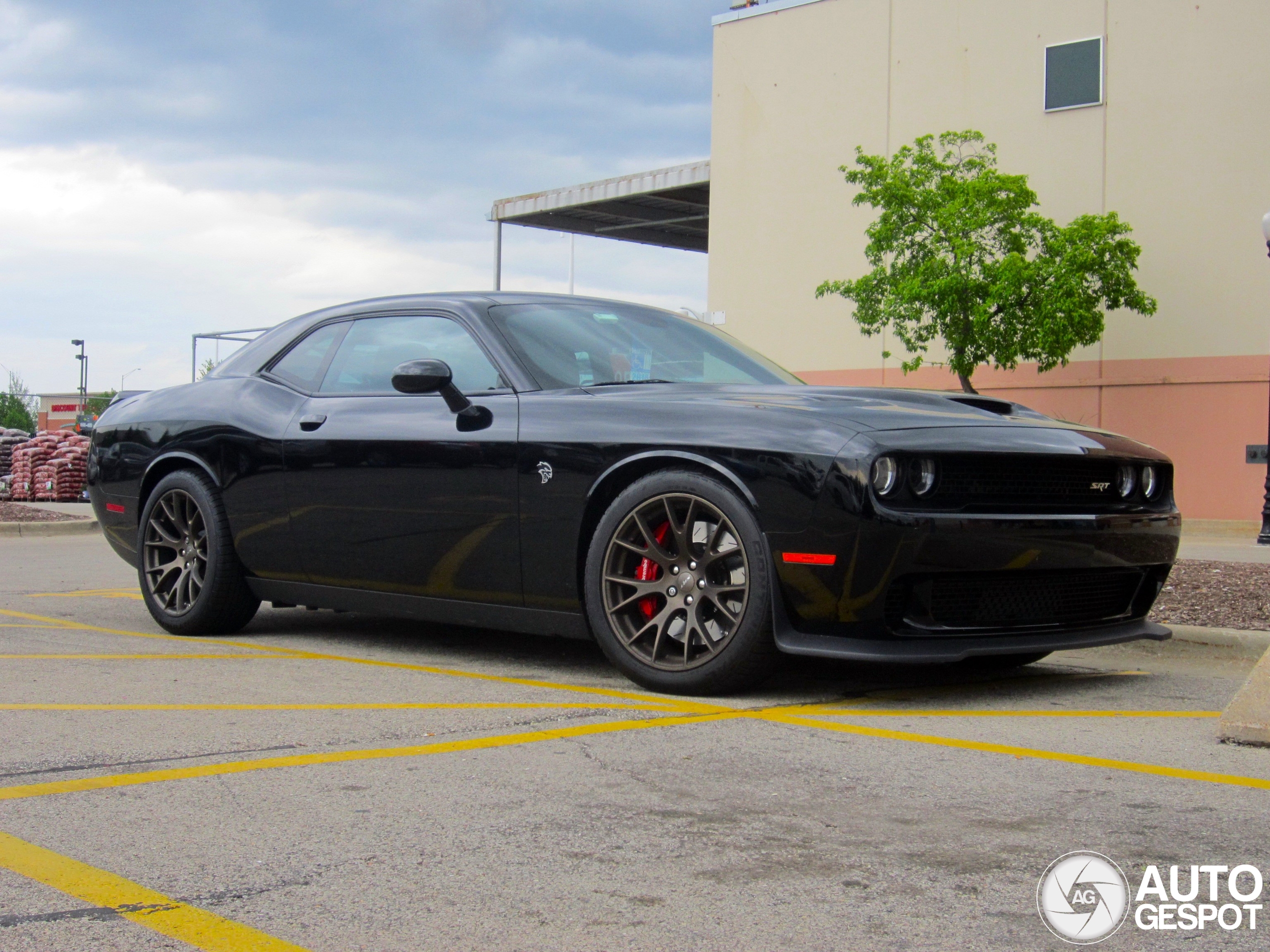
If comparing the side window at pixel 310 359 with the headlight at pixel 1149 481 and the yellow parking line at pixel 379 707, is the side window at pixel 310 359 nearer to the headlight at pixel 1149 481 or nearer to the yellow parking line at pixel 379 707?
the yellow parking line at pixel 379 707

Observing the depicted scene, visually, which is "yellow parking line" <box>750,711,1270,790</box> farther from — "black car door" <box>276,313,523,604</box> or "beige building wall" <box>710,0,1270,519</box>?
"beige building wall" <box>710,0,1270,519</box>

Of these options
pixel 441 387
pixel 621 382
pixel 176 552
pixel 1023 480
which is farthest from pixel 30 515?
pixel 1023 480

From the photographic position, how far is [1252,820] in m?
3.06

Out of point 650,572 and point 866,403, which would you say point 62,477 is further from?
point 866,403

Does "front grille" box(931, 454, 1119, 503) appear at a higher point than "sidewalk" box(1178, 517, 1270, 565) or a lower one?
higher

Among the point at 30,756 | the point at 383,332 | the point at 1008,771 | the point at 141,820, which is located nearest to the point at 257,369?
the point at 383,332

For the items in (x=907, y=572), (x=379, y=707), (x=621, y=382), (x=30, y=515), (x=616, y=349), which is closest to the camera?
(x=907, y=572)

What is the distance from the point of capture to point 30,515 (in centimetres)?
1697

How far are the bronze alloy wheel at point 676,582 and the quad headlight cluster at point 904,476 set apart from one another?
19.6 inches

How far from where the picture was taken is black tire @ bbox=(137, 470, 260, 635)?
20.1 ft

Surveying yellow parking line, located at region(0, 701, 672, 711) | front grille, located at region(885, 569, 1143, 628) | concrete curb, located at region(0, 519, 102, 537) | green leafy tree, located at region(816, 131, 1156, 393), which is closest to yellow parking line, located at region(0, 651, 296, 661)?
yellow parking line, located at region(0, 701, 672, 711)

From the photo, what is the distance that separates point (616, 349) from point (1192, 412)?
20.7m

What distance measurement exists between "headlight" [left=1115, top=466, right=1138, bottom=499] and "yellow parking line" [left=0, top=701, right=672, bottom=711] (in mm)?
1804

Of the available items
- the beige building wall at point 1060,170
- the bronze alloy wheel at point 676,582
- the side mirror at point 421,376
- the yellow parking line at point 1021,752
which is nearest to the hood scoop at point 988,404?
the bronze alloy wheel at point 676,582
